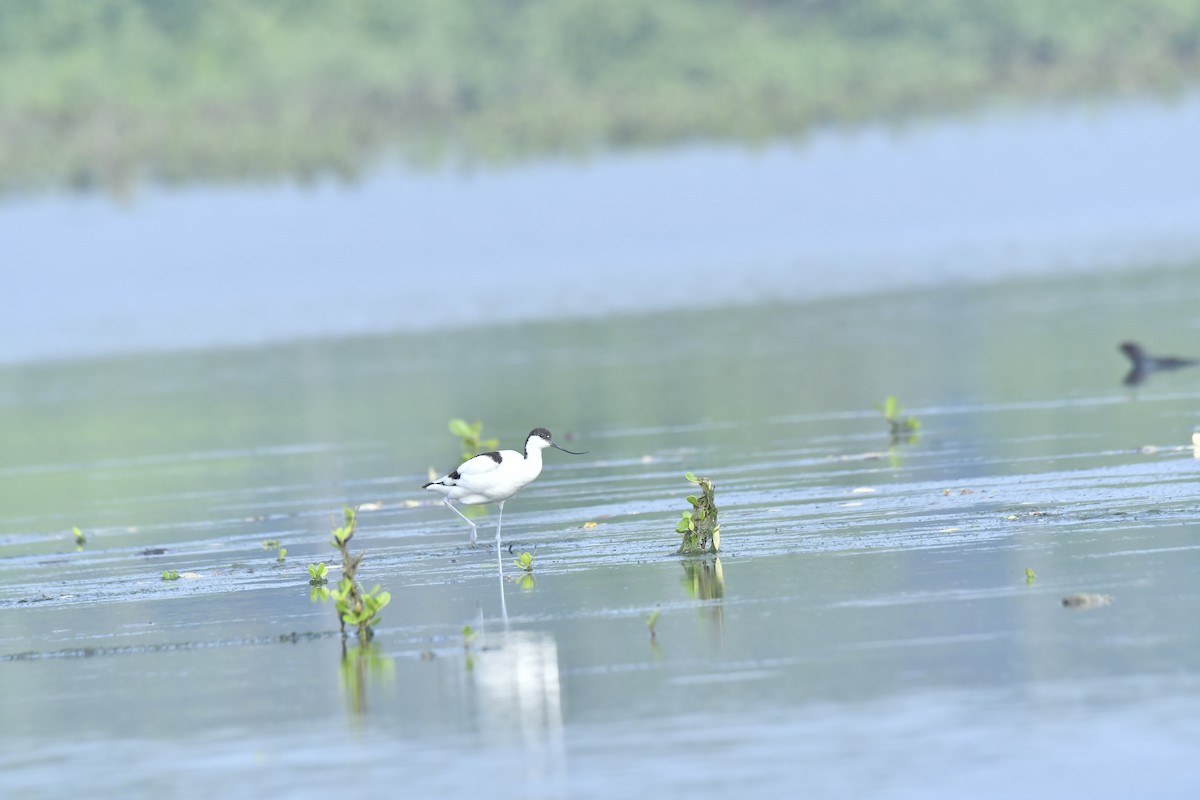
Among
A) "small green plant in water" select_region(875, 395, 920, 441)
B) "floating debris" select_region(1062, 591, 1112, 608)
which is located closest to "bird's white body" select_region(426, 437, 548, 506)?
"floating debris" select_region(1062, 591, 1112, 608)

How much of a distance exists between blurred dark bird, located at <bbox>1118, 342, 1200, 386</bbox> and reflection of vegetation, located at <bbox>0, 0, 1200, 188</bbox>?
170 feet

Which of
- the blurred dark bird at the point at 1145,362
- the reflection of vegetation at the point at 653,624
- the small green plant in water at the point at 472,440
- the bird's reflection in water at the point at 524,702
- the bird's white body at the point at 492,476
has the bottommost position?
the bird's reflection in water at the point at 524,702

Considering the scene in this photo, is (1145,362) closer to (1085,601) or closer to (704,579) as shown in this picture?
(704,579)

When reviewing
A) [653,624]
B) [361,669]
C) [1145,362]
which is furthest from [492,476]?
[1145,362]

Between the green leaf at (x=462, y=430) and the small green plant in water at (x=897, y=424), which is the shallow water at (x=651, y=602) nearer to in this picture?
the small green plant in water at (x=897, y=424)

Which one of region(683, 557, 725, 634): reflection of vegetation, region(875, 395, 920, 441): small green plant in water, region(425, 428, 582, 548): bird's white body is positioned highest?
region(875, 395, 920, 441): small green plant in water

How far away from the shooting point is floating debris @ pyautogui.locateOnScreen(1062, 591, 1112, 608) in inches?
445

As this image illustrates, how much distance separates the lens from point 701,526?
44.1ft

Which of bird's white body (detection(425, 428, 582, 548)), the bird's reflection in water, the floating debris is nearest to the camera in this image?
the bird's reflection in water

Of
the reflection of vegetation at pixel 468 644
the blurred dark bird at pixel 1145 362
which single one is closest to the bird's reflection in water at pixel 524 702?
the reflection of vegetation at pixel 468 644

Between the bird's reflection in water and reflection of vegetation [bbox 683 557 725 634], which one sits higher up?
reflection of vegetation [bbox 683 557 725 634]

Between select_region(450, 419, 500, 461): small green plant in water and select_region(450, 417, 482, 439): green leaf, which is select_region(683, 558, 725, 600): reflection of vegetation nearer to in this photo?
select_region(450, 419, 500, 461): small green plant in water

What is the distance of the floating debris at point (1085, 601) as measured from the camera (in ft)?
37.1

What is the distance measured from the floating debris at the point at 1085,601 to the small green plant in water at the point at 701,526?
8.22ft
